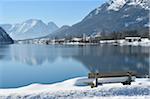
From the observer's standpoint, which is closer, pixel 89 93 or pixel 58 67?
pixel 89 93

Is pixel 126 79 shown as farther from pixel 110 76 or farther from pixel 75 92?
pixel 75 92

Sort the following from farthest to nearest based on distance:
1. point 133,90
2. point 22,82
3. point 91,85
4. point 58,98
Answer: point 22,82, point 91,85, point 133,90, point 58,98

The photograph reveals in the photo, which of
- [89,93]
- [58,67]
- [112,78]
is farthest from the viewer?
[58,67]

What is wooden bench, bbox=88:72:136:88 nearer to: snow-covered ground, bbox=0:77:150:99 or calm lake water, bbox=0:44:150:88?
snow-covered ground, bbox=0:77:150:99

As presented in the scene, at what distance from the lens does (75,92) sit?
18.1m

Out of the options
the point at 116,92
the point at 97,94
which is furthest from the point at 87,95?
the point at 116,92

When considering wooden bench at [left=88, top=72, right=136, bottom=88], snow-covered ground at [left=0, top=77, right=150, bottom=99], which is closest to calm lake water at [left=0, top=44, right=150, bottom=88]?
wooden bench at [left=88, top=72, right=136, bottom=88]

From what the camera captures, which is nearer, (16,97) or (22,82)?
(16,97)

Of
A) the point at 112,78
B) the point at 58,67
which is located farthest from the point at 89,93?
the point at 58,67

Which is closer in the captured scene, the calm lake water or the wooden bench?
the wooden bench

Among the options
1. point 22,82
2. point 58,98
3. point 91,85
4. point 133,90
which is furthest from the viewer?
point 22,82

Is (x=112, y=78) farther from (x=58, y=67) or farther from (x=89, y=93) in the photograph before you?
(x=58, y=67)

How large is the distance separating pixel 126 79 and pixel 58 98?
6.05 meters

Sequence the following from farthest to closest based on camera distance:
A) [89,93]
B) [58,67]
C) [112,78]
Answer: [58,67] → [112,78] → [89,93]
